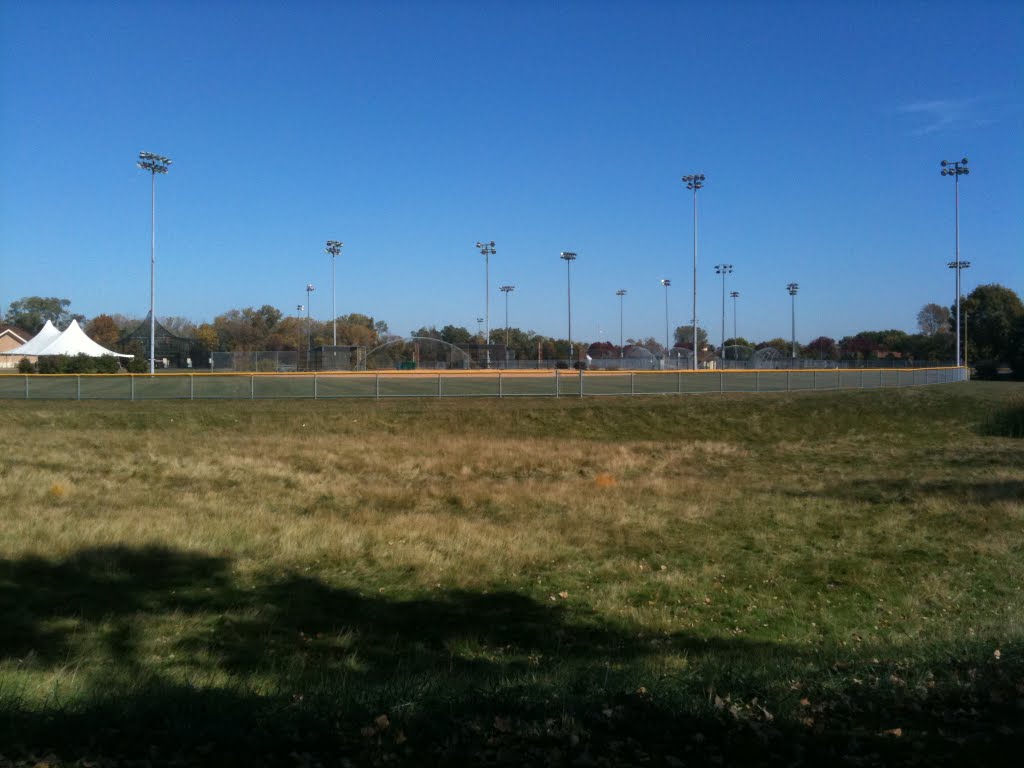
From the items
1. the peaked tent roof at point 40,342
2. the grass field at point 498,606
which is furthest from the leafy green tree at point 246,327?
the grass field at point 498,606

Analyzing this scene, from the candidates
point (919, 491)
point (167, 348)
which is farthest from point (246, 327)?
point (919, 491)

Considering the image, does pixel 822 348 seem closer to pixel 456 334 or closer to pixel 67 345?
pixel 456 334

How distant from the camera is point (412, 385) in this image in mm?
49062

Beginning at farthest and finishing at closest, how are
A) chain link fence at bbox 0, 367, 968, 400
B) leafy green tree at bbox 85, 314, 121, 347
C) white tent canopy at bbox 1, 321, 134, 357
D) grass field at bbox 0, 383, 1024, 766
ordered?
leafy green tree at bbox 85, 314, 121, 347
white tent canopy at bbox 1, 321, 134, 357
chain link fence at bbox 0, 367, 968, 400
grass field at bbox 0, 383, 1024, 766

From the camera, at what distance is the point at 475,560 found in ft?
38.8

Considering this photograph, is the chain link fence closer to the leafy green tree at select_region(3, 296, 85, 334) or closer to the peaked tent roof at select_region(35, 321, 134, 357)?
the peaked tent roof at select_region(35, 321, 134, 357)

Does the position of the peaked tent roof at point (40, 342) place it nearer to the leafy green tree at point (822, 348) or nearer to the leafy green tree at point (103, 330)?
the leafy green tree at point (103, 330)

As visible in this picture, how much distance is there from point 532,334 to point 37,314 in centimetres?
10599

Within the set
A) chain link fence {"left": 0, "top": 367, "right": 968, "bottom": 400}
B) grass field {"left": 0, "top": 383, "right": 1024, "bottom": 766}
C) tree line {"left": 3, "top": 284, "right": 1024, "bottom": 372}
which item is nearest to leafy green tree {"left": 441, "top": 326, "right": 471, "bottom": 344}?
tree line {"left": 3, "top": 284, "right": 1024, "bottom": 372}

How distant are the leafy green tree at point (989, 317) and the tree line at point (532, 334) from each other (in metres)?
0.10

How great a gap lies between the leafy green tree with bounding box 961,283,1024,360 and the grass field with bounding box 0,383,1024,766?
293 feet

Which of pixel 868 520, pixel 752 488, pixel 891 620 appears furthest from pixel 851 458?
pixel 891 620

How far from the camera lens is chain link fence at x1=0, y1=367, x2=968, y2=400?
128ft

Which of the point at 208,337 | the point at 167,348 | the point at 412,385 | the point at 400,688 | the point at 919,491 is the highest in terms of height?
the point at 208,337
